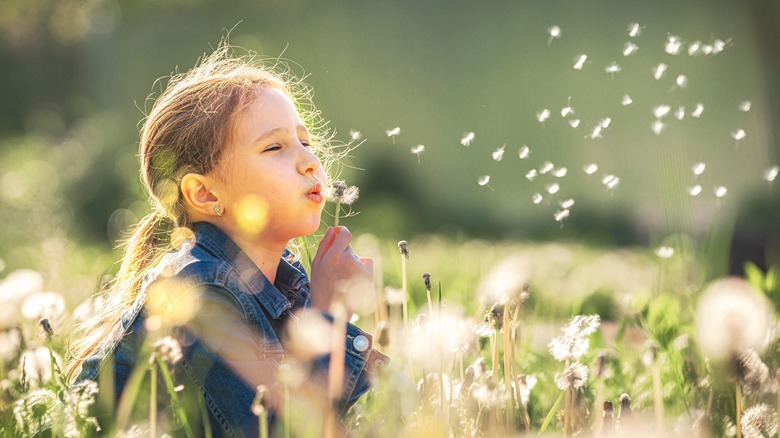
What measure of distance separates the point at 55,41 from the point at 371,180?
7.96 metres

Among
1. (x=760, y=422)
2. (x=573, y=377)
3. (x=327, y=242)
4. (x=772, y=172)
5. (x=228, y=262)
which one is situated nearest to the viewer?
(x=573, y=377)

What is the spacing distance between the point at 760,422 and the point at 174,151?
1.33 meters

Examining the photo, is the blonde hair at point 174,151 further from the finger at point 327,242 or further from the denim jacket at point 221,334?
the finger at point 327,242

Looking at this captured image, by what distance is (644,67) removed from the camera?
7543 mm

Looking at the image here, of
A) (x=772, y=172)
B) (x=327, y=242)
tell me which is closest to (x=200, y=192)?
(x=327, y=242)

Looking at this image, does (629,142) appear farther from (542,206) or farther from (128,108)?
(128,108)

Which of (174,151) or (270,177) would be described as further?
(174,151)

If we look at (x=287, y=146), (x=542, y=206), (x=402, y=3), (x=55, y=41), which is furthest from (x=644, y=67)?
(x=55, y=41)

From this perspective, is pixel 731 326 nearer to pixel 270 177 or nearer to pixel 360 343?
pixel 360 343

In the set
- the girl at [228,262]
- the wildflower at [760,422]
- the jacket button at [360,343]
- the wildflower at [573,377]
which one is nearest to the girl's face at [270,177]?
the girl at [228,262]

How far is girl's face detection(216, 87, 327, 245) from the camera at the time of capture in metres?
2.01

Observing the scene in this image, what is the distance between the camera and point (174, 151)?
7.05 feet

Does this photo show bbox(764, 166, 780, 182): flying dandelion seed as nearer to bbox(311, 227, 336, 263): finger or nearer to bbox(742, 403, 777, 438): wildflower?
bbox(742, 403, 777, 438): wildflower

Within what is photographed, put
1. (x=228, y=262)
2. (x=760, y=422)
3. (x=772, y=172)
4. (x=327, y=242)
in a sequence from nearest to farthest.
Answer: (x=760, y=422)
(x=228, y=262)
(x=327, y=242)
(x=772, y=172)
